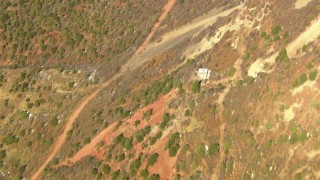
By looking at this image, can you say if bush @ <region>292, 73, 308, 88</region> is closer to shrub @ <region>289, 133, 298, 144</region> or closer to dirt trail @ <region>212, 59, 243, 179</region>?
shrub @ <region>289, 133, 298, 144</region>

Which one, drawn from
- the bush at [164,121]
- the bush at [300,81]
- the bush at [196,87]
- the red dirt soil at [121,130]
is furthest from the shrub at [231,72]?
the bush at [164,121]

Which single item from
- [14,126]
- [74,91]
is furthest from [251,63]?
[14,126]

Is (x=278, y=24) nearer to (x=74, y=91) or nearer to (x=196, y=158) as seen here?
(x=196, y=158)

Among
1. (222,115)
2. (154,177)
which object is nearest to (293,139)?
(222,115)

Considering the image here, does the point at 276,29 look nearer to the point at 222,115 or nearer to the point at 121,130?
the point at 222,115

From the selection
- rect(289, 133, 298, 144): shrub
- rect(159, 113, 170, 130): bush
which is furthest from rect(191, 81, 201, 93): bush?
rect(289, 133, 298, 144): shrub

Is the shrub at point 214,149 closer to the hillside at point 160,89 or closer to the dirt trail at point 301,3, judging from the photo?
the hillside at point 160,89
